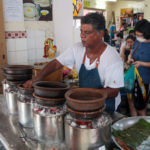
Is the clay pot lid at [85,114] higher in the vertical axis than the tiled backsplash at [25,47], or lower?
lower

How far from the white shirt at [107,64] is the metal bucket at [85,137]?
0.55m

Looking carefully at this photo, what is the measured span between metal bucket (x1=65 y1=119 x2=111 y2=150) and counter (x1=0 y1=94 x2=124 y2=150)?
16 centimetres

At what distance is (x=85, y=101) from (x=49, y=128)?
0.33 meters

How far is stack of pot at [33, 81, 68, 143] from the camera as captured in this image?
1.16m

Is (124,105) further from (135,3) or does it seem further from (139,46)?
(135,3)

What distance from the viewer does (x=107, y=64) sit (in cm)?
161

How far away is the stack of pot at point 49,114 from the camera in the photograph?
1155mm

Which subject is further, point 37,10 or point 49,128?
point 37,10

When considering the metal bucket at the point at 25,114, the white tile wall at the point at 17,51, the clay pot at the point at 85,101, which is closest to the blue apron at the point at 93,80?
the clay pot at the point at 85,101

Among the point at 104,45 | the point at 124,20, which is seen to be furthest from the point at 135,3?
the point at 104,45

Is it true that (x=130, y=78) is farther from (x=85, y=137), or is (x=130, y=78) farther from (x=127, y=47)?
(x=85, y=137)

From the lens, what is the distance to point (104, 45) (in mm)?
1708

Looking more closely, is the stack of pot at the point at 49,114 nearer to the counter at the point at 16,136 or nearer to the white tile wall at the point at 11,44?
the counter at the point at 16,136

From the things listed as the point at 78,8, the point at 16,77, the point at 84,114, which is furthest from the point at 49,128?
the point at 78,8
